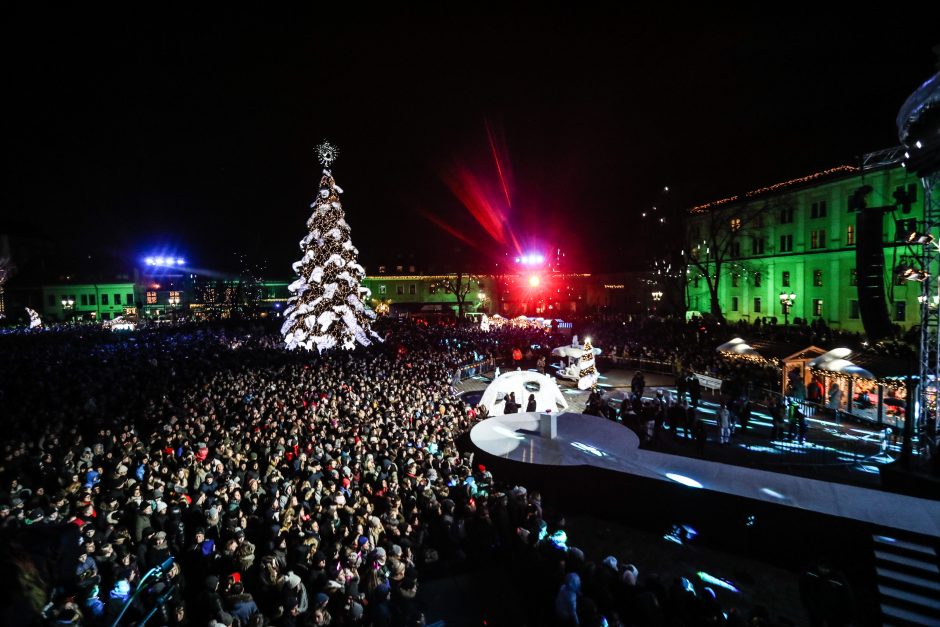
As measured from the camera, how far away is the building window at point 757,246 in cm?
3972

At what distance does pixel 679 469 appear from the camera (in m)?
9.52

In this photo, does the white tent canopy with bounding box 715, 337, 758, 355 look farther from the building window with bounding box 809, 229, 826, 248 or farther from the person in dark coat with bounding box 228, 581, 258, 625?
the building window with bounding box 809, 229, 826, 248

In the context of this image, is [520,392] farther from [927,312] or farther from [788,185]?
[788,185]

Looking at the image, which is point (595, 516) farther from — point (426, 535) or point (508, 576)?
point (426, 535)

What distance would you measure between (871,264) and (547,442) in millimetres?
9590

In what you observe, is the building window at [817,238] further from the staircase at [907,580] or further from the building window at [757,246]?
the staircase at [907,580]

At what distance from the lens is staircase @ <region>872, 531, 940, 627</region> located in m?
6.32

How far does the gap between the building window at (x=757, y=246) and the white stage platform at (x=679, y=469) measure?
35127mm

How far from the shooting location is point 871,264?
11.9 meters

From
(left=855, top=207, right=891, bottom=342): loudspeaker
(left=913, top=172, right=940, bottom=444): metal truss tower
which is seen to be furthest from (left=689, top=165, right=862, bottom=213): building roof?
(left=913, top=172, right=940, bottom=444): metal truss tower

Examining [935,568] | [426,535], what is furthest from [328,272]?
[935,568]

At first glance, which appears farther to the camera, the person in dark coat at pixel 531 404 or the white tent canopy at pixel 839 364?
the person in dark coat at pixel 531 404

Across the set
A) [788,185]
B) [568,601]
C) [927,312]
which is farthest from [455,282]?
[568,601]

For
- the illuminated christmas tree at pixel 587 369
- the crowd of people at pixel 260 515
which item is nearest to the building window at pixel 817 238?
the illuminated christmas tree at pixel 587 369
